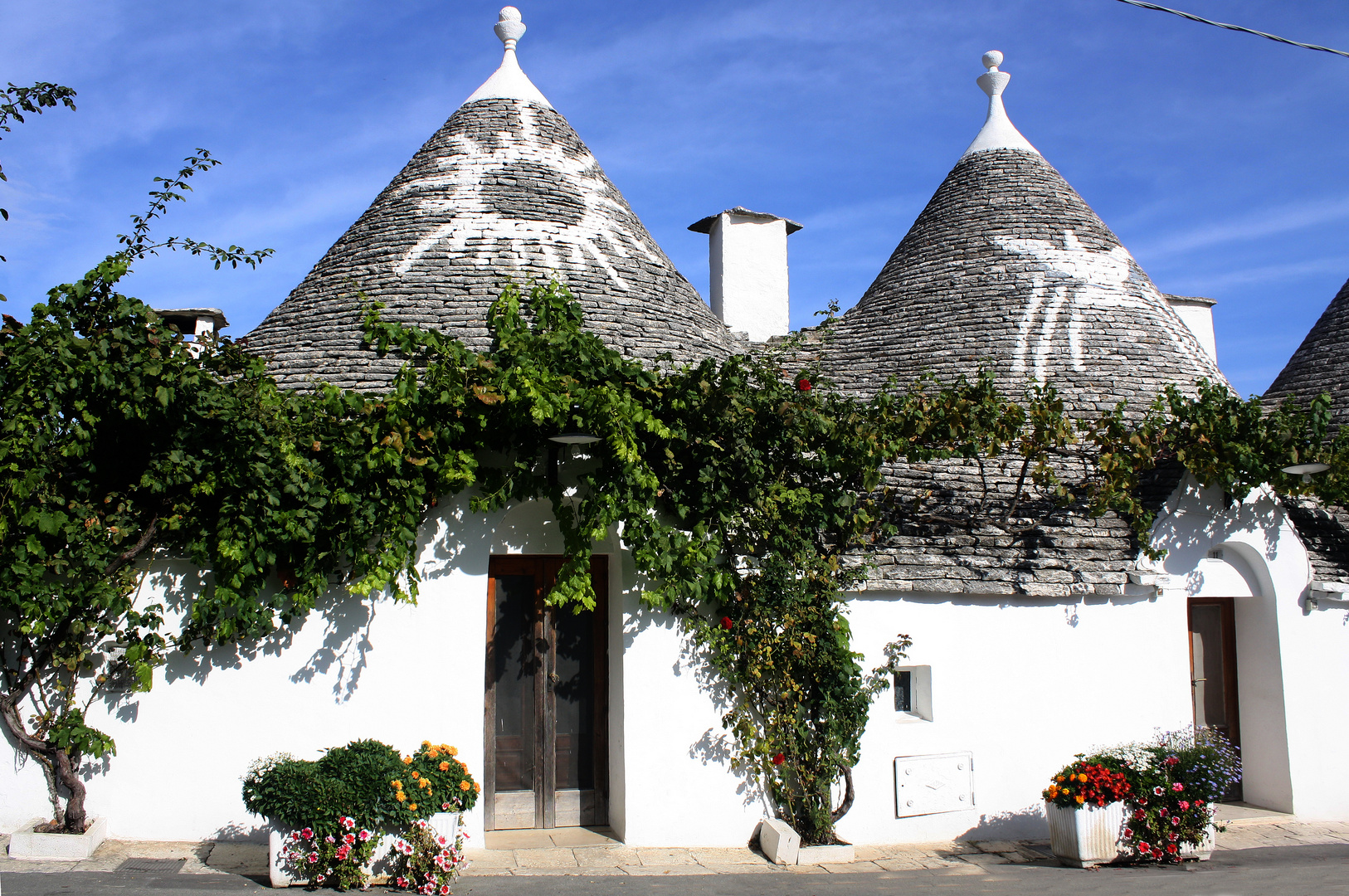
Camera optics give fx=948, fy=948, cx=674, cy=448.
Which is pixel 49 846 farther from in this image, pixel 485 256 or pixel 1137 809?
pixel 1137 809

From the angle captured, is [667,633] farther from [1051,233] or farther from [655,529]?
[1051,233]

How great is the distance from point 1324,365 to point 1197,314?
2.35m

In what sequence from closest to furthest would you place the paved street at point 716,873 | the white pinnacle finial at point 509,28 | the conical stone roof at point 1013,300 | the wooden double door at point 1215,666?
the paved street at point 716,873 → the wooden double door at point 1215,666 → the conical stone roof at point 1013,300 → the white pinnacle finial at point 509,28

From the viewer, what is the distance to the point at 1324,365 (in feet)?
40.7

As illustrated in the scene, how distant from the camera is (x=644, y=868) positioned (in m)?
6.60

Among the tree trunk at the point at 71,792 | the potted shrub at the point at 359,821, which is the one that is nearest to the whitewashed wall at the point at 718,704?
the tree trunk at the point at 71,792

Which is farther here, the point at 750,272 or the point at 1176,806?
the point at 750,272

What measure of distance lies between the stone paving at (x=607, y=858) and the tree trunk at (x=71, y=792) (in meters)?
0.23

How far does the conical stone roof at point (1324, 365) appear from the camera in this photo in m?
12.0

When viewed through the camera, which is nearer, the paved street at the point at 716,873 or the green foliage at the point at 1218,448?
the paved street at the point at 716,873

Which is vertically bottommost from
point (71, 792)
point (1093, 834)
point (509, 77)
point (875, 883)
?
point (875, 883)

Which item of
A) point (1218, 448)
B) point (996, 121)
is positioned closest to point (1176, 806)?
point (1218, 448)

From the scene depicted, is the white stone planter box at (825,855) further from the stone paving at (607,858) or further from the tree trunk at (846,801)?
the tree trunk at (846,801)

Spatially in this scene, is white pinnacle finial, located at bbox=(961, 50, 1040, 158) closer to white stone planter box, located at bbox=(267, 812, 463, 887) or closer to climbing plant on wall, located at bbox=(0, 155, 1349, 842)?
climbing plant on wall, located at bbox=(0, 155, 1349, 842)
